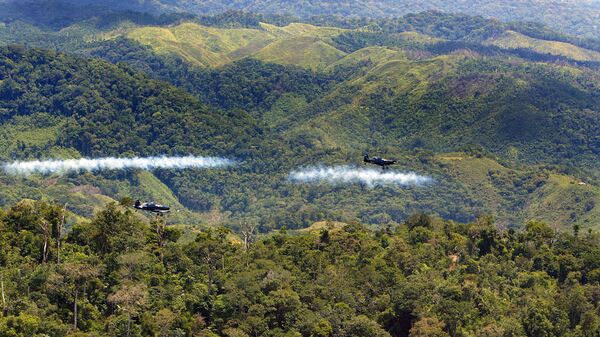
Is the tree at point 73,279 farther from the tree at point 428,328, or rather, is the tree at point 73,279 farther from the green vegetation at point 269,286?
the tree at point 428,328

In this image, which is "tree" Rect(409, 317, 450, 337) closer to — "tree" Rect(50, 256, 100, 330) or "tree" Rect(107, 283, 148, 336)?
"tree" Rect(107, 283, 148, 336)

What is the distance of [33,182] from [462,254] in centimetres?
11733

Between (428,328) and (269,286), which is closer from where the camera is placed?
(428,328)

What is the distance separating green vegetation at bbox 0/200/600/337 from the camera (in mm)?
77250

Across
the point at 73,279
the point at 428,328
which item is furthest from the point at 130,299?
the point at 428,328

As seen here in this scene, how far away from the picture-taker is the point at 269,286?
8556cm

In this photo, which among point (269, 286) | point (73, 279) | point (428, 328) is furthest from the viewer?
point (269, 286)

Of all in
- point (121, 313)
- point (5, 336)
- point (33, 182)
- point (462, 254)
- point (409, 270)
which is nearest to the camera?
point (5, 336)

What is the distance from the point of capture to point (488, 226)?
109 m

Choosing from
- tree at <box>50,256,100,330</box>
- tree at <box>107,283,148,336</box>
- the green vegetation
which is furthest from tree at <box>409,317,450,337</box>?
tree at <box>50,256,100,330</box>

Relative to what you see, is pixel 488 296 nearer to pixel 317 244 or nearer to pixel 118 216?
pixel 317 244

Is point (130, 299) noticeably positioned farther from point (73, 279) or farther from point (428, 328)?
point (428, 328)

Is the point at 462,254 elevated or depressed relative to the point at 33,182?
elevated

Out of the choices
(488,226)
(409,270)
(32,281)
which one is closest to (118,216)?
(32,281)
